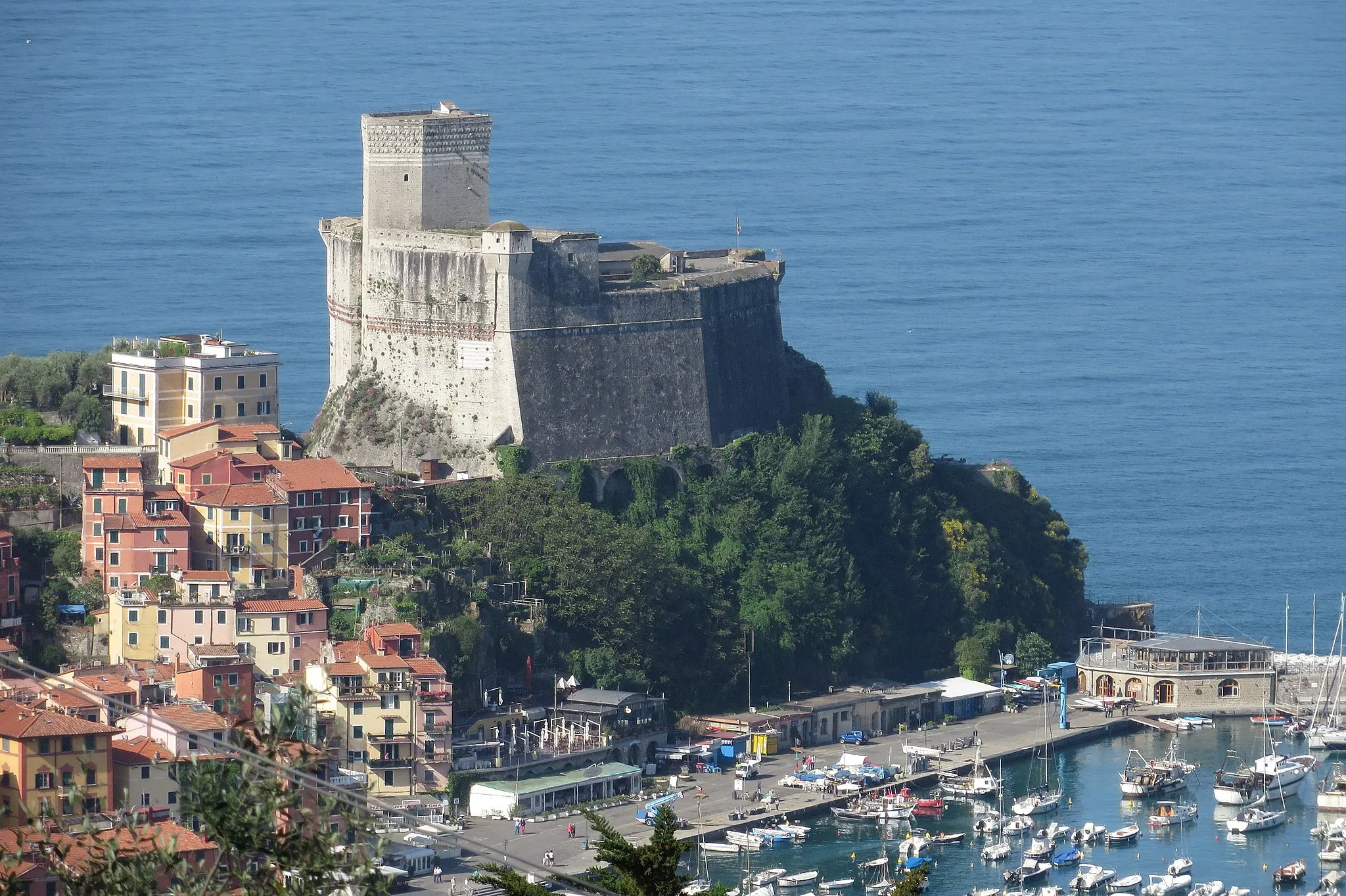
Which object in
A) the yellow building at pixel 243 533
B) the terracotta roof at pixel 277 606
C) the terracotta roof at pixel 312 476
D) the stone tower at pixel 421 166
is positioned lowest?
the terracotta roof at pixel 277 606

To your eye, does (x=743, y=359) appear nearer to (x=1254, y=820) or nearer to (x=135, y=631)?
(x=1254, y=820)

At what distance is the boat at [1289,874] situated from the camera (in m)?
60.3

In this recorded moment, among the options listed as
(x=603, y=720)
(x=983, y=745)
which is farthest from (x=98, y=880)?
(x=983, y=745)

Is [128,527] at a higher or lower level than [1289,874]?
higher

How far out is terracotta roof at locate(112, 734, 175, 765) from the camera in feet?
181

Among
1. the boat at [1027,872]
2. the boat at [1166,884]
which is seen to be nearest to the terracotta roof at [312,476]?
the boat at [1027,872]

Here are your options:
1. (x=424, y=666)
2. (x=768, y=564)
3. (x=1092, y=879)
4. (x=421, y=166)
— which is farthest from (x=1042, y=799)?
(x=421, y=166)

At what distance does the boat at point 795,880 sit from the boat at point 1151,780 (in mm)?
9415

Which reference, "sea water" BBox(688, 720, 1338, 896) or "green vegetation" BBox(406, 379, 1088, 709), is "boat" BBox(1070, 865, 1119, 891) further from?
"green vegetation" BBox(406, 379, 1088, 709)

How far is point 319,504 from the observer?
63.9m

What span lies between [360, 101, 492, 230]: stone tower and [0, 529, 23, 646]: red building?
1206cm

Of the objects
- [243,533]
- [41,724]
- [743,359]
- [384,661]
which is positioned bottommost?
[41,724]

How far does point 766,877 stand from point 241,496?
13.2m

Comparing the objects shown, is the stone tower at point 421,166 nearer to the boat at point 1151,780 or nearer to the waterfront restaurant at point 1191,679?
the waterfront restaurant at point 1191,679
